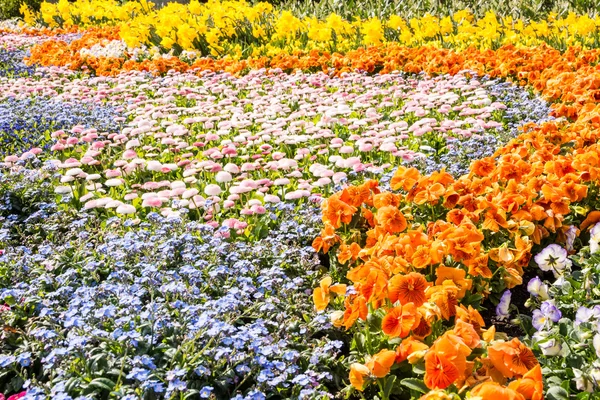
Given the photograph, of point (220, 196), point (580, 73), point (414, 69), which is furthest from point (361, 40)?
point (220, 196)

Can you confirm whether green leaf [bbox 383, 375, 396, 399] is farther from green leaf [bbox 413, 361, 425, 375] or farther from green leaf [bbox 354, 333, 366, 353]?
green leaf [bbox 354, 333, 366, 353]

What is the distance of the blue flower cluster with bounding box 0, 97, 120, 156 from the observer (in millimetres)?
5633

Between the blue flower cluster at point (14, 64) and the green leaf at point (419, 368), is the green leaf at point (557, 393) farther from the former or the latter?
the blue flower cluster at point (14, 64)

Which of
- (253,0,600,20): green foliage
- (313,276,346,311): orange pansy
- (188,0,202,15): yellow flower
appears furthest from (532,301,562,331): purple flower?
(188,0,202,15): yellow flower

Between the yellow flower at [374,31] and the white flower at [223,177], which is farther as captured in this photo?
the yellow flower at [374,31]

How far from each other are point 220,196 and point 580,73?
382cm

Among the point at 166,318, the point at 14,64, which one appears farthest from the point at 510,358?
the point at 14,64

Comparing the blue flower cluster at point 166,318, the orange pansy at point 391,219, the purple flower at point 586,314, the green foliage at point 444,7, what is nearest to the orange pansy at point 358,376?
the blue flower cluster at point 166,318

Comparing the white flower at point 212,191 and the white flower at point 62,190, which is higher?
the white flower at point 212,191

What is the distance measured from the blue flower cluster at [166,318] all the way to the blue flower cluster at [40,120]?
2.21 m

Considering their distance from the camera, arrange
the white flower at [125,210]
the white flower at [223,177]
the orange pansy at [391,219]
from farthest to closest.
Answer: the white flower at [223,177] → the white flower at [125,210] → the orange pansy at [391,219]

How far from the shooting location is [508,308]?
2768 mm

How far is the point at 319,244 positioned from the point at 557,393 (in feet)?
5.00

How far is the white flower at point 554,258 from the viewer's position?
2.82 metres
